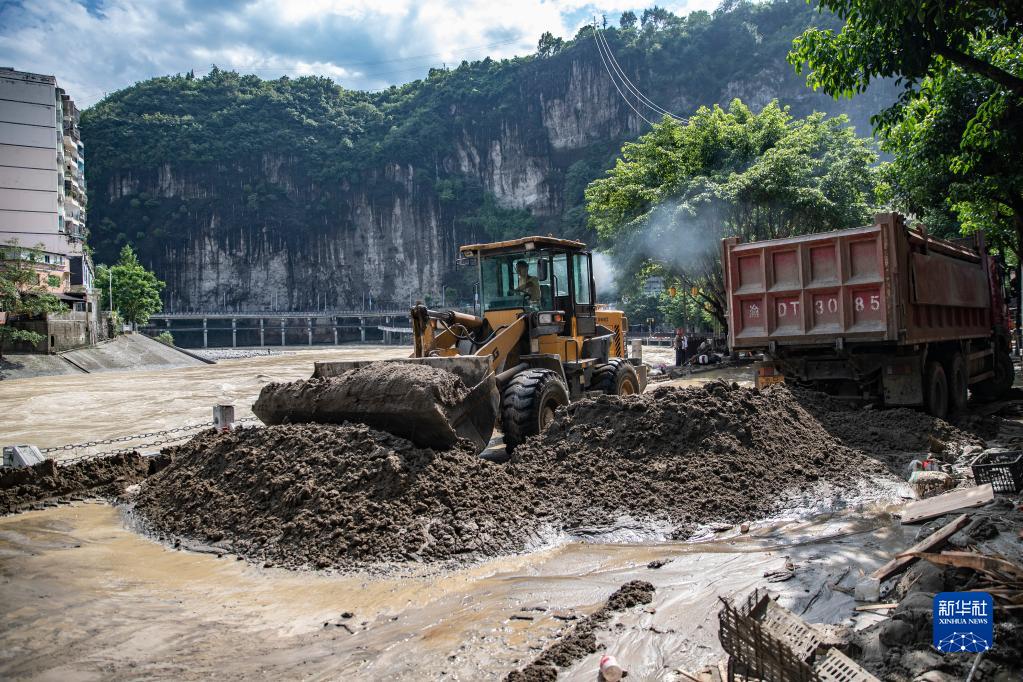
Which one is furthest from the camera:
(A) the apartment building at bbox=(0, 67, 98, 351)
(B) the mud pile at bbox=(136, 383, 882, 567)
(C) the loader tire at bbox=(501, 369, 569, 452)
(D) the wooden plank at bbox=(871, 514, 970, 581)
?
(A) the apartment building at bbox=(0, 67, 98, 351)

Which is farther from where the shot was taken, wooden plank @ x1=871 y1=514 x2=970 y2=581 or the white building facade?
the white building facade

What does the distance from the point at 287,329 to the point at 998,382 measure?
10310 cm

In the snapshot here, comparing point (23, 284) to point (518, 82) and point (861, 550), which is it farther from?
point (518, 82)

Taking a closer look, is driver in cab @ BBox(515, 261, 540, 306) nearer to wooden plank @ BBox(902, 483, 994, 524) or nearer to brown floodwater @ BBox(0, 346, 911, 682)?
brown floodwater @ BBox(0, 346, 911, 682)

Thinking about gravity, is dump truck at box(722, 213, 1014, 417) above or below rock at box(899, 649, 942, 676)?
above

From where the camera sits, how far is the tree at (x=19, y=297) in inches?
1420

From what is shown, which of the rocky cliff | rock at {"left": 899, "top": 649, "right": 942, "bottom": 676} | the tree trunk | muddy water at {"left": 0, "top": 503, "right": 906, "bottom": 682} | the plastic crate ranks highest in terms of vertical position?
the rocky cliff

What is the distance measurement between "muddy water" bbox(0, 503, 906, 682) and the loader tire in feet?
8.19

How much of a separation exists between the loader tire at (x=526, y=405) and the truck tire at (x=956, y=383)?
20.9 ft

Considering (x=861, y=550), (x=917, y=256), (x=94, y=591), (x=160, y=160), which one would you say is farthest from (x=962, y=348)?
(x=160, y=160)

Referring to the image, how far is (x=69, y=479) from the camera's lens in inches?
323

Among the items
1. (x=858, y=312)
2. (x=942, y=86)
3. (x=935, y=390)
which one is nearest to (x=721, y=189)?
(x=942, y=86)

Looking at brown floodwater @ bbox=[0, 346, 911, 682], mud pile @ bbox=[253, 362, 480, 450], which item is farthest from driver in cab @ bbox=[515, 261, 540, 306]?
brown floodwater @ bbox=[0, 346, 911, 682]

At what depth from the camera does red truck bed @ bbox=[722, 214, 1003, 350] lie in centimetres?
902
